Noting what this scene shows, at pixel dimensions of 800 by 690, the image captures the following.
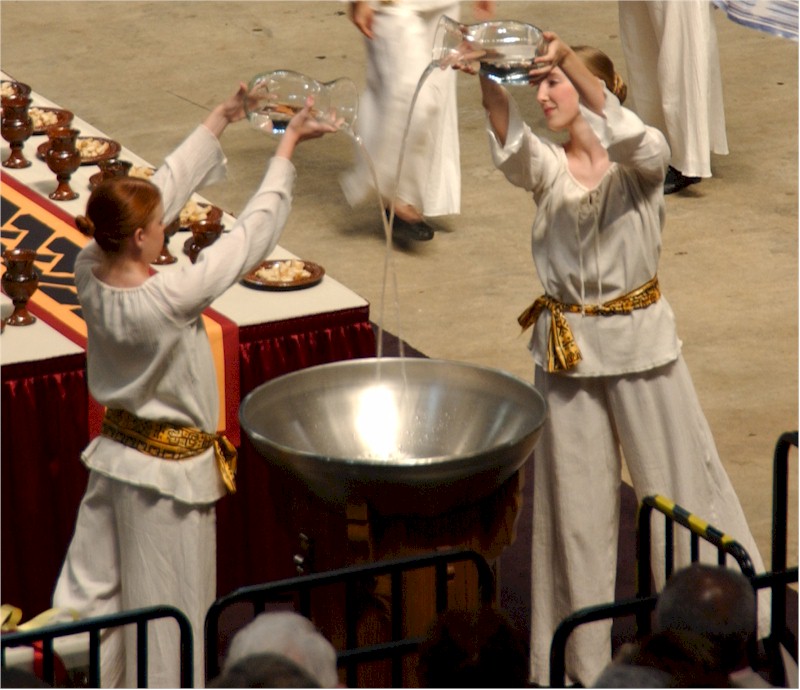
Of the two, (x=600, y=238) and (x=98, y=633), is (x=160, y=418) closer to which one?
(x=98, y=633)

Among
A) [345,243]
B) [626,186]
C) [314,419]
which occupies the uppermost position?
[626,186]

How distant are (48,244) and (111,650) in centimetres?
167

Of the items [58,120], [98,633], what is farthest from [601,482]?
[58,120]

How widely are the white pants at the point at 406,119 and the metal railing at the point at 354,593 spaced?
134 inches

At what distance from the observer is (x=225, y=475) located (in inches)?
163

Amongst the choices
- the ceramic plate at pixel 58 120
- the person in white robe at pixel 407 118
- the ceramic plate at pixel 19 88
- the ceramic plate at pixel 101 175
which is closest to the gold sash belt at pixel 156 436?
the ceramic plate at pixel 101 175

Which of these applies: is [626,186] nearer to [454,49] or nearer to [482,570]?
[454,49]

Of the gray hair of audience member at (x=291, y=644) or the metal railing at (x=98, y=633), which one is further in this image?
the metal railing at (x=98, y=633)

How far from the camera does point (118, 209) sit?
12.7 feet

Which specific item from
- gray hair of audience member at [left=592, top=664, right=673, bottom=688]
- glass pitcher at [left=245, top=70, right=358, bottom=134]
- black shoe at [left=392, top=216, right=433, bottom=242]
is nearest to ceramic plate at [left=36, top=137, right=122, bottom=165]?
black shoe at [left=392, top=216, right=433, bottom=242]

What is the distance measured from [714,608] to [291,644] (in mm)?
716

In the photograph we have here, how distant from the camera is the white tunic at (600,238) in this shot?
4254 mm

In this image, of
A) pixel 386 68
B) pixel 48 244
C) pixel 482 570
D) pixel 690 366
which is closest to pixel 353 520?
pixel 482 570

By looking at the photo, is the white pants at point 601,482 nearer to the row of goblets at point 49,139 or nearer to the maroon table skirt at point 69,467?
the maroon table skirt at point 69,467
